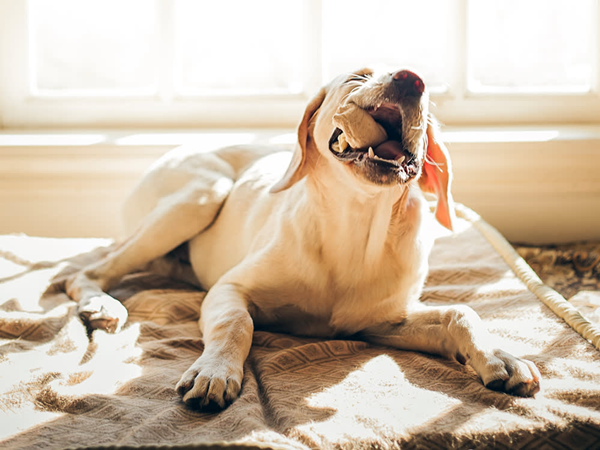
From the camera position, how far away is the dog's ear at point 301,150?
5.82 ft

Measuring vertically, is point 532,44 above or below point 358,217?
above

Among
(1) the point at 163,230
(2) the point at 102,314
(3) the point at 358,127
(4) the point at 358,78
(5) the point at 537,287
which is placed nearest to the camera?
(3) the point at 358,127

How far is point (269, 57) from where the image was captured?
11.2 feet

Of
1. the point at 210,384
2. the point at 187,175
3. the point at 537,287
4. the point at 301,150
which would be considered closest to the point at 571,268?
the point at 537,287

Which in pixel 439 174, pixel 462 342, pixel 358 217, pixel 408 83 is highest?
pixel 408 83

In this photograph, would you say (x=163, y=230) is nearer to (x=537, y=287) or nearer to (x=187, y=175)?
(x=187, y=175)

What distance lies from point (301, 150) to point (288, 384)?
0.65 m

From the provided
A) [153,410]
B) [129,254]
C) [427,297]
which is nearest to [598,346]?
[427,297]

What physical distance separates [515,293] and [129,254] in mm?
1366

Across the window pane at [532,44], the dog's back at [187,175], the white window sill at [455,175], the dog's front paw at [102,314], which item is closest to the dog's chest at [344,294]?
the dog's front paw at [102,314]

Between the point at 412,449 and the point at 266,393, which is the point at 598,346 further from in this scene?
the point at 266,393

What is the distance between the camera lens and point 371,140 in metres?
1.60

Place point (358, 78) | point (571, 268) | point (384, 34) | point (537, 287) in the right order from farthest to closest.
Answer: point (384, 34)
point (571, 268)
point (537, 287)
point (358, 78)

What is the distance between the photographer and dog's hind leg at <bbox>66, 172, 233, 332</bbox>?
2285 mm
